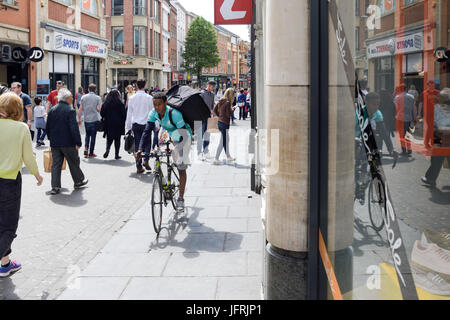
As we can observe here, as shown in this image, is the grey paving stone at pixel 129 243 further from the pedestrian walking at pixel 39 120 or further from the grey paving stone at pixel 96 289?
the pedestrian walking at pixel 39 120

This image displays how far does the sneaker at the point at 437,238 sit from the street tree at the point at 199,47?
75430 millimetres

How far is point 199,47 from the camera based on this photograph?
2985 inches

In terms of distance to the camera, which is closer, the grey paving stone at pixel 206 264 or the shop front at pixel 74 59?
the grey paving stone at pixel 206 264

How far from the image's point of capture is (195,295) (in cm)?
431

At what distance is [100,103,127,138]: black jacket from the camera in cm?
1266

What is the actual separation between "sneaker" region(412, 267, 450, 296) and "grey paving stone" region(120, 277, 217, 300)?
2.43 meters

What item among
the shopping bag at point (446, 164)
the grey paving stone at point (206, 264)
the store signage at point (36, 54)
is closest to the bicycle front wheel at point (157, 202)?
the grey paving stone at point (206, 264)

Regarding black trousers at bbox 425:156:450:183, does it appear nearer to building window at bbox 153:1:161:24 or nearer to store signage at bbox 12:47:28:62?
store signage at bbox 12:47:28:62

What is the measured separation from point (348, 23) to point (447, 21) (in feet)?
3.70

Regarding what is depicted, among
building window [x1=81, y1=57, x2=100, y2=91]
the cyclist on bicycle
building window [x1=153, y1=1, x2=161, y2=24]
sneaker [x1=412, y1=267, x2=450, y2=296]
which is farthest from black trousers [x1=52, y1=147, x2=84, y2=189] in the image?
building window [x1=153, y1=1, x2=161, y2=24]

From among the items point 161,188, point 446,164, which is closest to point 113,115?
point 161,188

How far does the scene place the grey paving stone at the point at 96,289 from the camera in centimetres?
429
